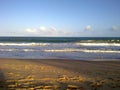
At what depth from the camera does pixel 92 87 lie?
5918 millimetres

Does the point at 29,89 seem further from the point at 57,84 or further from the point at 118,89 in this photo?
the point at 118,89

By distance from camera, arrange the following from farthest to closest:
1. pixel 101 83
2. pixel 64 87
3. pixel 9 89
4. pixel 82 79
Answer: pixel 82 79, pixel 101 83, pixel 64 87, pixel 9 89

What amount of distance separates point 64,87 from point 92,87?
77 centimetres

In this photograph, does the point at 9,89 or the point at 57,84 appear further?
the point at 57,84

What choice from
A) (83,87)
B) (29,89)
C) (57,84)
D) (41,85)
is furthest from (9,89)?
(83,87)

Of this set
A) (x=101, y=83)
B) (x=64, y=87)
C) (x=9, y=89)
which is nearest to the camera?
(x=9, y=89)

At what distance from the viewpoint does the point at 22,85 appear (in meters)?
5.93

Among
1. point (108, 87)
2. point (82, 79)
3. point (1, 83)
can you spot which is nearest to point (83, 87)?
point (108, 87)

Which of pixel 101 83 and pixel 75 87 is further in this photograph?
pixel 101 83

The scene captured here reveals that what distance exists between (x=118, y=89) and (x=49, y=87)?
6.04ft

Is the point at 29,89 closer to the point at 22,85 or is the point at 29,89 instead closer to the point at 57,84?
the point at 22,85

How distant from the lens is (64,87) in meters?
5.86

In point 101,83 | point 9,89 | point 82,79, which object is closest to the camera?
point 9,89

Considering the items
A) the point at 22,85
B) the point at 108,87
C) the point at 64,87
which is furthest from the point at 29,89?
the point at 108,87
